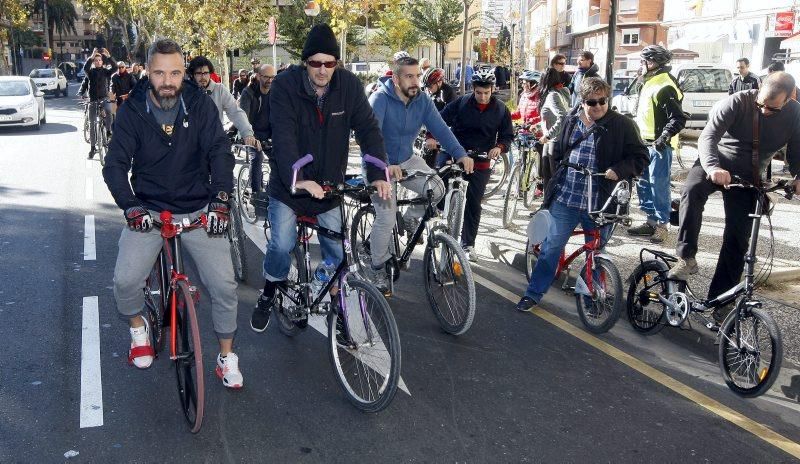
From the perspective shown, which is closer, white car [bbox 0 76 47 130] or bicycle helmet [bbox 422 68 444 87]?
bicycle helmet [bbox 422 68 444 87]

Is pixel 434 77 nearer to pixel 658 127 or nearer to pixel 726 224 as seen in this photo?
pixel 658 127

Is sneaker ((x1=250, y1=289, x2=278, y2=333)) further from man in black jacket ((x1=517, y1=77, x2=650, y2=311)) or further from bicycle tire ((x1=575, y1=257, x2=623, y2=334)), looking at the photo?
bicycle tire ((x1=575, y1=257, x2=623, y2=334))

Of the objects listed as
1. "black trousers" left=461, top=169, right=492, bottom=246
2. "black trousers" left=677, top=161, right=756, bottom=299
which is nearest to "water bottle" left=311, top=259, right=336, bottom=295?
"black trousers" left=677, top=161, right=756, bottom=299

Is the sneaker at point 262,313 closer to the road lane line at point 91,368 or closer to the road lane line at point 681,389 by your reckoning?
the road lane line at point 91,368

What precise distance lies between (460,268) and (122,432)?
2526 millimetres

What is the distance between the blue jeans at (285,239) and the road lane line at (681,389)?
6.71 ft

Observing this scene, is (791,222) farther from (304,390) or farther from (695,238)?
(304,390)

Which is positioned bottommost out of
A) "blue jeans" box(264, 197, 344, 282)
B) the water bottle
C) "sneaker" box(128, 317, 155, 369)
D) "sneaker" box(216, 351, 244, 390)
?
"sneaker" box(216, 351, 244, 390)

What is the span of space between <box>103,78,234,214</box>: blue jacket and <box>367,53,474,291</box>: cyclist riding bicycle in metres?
1.96

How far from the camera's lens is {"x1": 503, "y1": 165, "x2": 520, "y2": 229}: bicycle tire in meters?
9.31

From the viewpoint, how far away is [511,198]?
30.8 ft

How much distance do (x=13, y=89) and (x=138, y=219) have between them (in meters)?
21.9

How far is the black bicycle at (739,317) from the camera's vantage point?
4.54 metres

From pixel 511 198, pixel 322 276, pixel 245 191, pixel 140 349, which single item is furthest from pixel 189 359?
pixel 511 198
